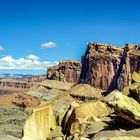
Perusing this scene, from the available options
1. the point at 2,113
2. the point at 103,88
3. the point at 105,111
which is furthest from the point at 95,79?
the point at 105,111

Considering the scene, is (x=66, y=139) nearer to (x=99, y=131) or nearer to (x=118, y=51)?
(x=99, y=131)

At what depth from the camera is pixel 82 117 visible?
90.2 feet

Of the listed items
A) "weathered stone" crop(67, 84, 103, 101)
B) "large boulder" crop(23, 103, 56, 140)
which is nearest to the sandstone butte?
"weathered stone" crop(67, 84, 103, 101)

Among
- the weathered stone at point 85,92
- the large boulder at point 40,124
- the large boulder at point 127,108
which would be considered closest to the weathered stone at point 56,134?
the large boulder at point 40,124

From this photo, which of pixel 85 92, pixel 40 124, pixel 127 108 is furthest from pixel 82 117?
pixel 85 92

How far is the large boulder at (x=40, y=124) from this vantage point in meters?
27.8

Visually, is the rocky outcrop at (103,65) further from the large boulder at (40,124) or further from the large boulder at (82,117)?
the large boulder at (82,117)

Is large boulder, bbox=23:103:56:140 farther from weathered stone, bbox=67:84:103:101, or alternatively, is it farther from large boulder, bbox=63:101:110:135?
weathered stone, bbox=67:84:103:101

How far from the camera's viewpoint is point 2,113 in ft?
412

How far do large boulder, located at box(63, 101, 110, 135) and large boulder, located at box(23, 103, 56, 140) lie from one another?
3.67ft

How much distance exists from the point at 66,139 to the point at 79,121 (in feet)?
4.36

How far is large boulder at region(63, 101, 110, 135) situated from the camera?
1060 inches

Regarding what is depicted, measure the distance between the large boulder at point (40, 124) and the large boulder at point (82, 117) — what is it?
3.67 ft

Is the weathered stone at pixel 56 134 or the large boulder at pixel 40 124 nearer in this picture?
the large boulder at pixel 40 124
